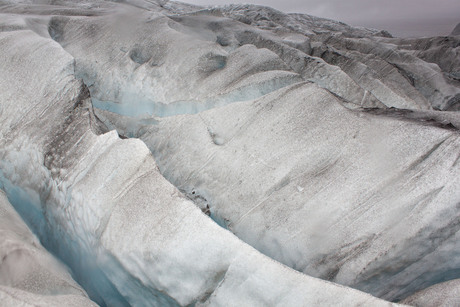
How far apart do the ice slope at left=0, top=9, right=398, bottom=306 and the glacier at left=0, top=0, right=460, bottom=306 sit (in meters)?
0.02

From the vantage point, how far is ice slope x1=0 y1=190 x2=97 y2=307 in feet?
9.25

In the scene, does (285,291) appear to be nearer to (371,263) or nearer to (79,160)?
(371,263)

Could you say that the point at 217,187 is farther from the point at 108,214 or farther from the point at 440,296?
the point at 440,296

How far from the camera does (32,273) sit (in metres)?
3.10

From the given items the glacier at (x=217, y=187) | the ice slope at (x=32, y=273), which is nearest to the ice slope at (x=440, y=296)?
the glacier at (x=217, y=187)

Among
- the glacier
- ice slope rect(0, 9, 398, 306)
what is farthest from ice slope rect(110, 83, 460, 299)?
ice slope rect(0, 9, 398, 306)

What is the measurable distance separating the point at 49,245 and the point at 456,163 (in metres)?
4.81

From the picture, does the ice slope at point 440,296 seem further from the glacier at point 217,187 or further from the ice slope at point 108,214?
the ice slope at point 108,214

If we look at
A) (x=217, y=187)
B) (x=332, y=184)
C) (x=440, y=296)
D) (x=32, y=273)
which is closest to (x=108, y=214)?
(x=32, y=273)

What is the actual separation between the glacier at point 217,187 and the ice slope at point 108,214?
0.06 feet

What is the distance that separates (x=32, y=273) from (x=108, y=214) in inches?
32.9

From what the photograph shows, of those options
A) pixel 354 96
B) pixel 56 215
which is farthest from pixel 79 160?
pixel 354 96

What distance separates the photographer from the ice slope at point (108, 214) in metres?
2.84

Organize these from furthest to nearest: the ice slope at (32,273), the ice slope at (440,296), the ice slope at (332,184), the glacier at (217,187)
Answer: the ice slope at (332,184) < the glacier at (217,187) < the ice slope at (32,273) < the ice slope at (440,296)
